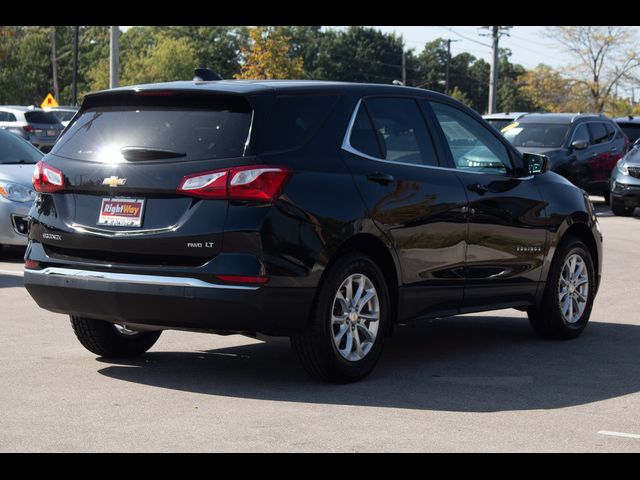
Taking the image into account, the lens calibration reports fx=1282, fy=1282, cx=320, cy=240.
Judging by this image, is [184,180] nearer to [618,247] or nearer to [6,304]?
[6,304]

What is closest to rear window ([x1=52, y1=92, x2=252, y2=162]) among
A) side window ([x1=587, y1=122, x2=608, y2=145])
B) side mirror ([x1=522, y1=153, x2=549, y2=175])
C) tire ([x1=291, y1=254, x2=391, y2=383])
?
tire ([x1=291, y1=254, x2=391, y2=383])

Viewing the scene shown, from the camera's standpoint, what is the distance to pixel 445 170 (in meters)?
8.18

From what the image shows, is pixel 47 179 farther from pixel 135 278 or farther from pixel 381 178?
pixel 381 178

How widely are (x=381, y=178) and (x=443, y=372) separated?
4.25ft

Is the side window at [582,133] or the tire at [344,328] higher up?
the side window at [582,133]

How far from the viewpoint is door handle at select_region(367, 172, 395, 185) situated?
7.52 metres

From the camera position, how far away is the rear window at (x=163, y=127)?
7.07 m

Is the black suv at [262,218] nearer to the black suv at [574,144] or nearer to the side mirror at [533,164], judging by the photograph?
the side mirror at [533,164]

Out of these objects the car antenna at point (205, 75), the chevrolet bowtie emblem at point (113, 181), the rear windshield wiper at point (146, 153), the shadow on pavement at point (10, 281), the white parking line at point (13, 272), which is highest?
the car antenna at point (205, 75)

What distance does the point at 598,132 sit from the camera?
25656mm

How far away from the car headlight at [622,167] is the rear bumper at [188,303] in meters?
17.2

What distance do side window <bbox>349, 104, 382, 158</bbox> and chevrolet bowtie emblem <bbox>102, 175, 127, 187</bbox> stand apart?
137 cm

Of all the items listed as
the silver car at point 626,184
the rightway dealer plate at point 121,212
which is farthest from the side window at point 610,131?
the rightway dealer plate at point 121,212
